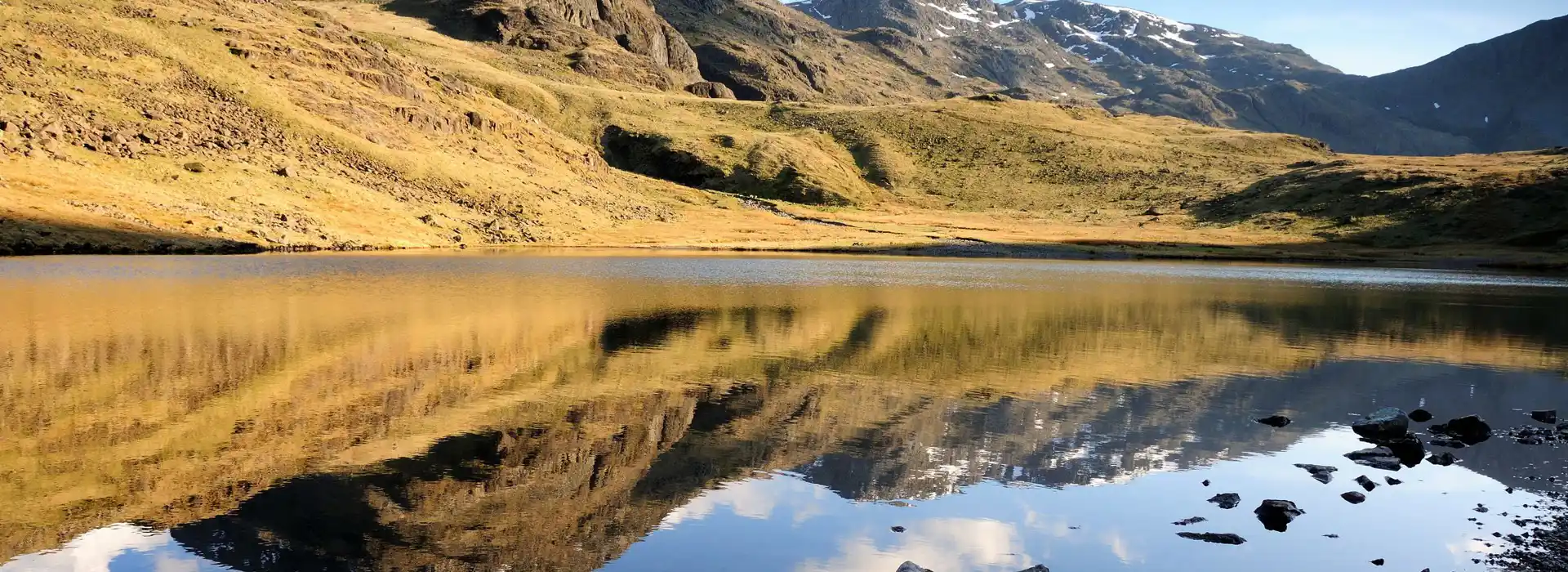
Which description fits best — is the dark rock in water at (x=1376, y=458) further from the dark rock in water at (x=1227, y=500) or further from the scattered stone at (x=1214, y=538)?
the scattered stone at (x=1214, y=538)

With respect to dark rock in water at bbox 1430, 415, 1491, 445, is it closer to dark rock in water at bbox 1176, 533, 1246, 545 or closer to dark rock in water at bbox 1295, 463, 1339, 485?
dark rock in water at bbox 1295, 463, 1339, 485

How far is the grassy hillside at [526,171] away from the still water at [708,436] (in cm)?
3607

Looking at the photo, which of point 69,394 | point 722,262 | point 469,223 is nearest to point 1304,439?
point 69,394

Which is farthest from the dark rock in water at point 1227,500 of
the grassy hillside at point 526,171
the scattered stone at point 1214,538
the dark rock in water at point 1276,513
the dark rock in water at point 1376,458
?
the grassy hillside at point 526,171

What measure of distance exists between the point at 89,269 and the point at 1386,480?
5409 cm

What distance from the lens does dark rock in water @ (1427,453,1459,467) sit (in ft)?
62.4

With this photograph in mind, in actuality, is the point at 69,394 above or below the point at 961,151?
below

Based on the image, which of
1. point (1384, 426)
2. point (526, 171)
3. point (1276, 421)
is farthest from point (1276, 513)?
point (526, 171)

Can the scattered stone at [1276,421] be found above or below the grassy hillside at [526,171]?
below

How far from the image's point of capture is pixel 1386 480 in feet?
58.2

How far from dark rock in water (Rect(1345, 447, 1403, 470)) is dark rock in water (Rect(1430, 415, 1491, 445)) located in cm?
241

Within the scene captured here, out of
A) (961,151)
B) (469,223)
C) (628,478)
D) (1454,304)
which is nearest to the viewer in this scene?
(628,478)

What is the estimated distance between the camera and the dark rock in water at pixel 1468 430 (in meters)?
21.3

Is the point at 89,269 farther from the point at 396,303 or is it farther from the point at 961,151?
the point at 961,151
